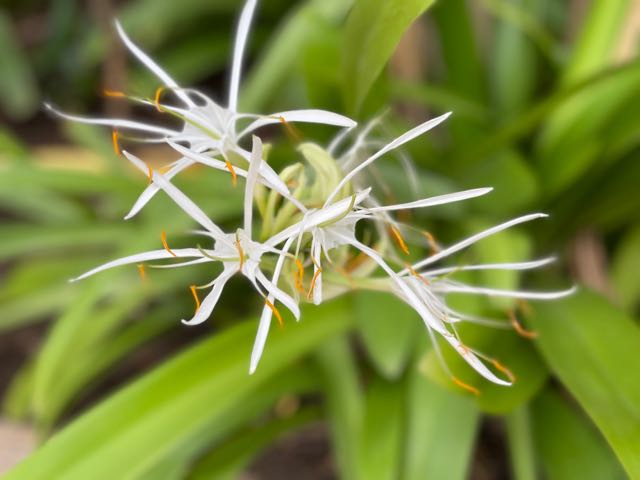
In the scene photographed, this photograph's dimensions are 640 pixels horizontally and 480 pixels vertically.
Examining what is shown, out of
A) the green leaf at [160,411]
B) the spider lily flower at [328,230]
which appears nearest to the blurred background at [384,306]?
the green leaf at [160,411]

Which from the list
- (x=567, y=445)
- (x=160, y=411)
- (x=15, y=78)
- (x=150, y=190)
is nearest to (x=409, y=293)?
(x=150, y=190)

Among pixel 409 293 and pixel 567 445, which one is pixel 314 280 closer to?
pixel 409 293

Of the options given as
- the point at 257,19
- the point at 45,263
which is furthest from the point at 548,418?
the point at 257,19

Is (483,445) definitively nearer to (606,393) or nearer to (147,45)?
(606,393)

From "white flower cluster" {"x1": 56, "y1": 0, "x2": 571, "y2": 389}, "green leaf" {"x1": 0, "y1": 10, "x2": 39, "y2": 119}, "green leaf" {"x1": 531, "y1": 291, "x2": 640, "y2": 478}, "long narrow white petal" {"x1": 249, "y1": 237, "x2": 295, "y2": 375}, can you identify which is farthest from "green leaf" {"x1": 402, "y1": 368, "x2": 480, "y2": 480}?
"green leaf" {"x1": 0, "y1": 10, "x2": 39, "y2": 119}

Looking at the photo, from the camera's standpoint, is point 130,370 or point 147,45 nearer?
point 130,370

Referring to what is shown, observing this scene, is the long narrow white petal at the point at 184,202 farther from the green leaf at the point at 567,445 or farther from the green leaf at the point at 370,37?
the green leaf at the point at 567,445
